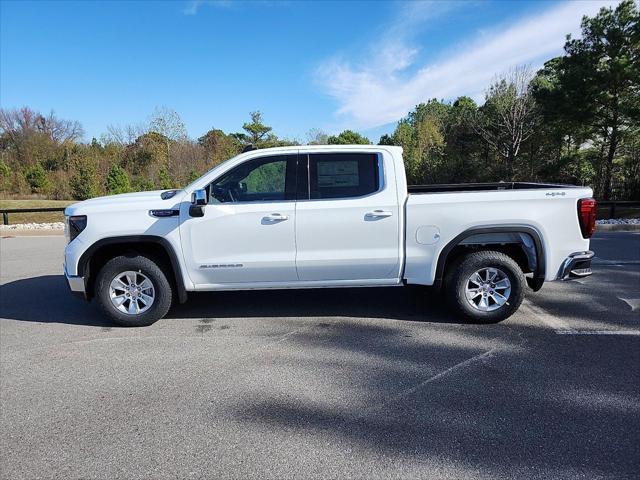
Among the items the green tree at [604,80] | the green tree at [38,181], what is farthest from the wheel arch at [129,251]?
the green tree at [38,181]

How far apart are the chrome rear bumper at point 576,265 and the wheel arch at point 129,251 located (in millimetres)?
4232

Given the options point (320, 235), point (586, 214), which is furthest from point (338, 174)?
point (586, 214)

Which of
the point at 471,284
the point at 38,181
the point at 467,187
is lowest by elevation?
the point at 471,284

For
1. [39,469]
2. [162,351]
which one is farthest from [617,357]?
[39,469]

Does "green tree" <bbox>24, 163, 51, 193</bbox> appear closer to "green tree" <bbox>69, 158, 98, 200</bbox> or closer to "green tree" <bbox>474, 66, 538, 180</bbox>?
"green tree" <bbox>69, 158, 98, 200</bbox>

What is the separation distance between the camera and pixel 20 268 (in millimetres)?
8406

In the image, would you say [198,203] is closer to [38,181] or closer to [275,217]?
[275,217]

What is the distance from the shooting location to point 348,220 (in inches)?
181

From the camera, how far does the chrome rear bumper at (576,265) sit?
182 inches

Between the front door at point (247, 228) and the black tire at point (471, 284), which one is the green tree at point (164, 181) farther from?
the black tire at point (471, 284)

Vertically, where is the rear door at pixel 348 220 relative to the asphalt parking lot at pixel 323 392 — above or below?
above

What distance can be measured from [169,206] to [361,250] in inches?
84.8

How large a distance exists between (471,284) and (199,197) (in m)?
3.15

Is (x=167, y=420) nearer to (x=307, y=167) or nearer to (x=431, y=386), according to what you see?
(x=431, y=386)
